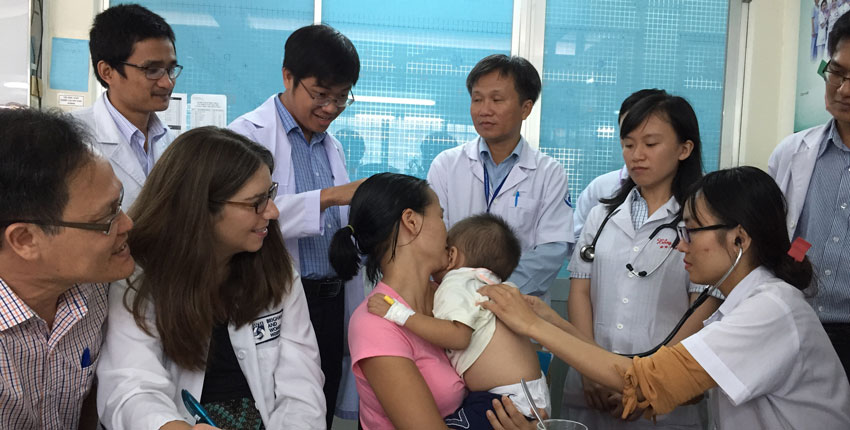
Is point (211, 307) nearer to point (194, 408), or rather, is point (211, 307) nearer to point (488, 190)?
point (194, 408)

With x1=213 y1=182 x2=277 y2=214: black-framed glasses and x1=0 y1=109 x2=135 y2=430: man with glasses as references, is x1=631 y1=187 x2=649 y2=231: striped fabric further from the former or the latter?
x1=0 y1=109 x2=135 y2=430: man with glasses

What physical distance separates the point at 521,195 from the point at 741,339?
4.07ft

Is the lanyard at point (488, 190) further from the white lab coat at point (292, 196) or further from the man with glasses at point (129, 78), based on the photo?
the man with glasses at point (129, 78)

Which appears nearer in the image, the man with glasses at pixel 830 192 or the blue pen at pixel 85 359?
the blue pen at pixel 85 359

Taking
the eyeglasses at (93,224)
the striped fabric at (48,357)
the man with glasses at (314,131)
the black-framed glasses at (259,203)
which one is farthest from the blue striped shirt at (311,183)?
the eyeglasses at (93,224)

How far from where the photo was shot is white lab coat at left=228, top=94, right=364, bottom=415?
220cm

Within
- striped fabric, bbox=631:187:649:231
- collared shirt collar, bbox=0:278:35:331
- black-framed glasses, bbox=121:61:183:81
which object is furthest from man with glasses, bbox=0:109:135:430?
striped fabric, bbox=631:187:649:231

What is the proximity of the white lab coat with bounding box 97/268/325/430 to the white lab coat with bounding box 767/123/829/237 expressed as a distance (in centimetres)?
166

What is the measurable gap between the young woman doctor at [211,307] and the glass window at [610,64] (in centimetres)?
243

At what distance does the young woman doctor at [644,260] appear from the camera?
2268mm

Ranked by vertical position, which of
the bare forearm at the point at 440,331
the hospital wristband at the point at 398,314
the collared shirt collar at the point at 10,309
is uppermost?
the collared shirt collar at the point at 10,309

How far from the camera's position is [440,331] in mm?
1648

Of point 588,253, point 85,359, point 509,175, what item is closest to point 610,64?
point 509,175

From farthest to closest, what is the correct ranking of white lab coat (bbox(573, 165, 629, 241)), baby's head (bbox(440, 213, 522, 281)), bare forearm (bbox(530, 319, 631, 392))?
white lab coat (bbox(573, 165, 629, 241)) < baby's head (bbox(440, 213, 522, 281)) < bare forearm (bbox(530, 319, 631, 392))
